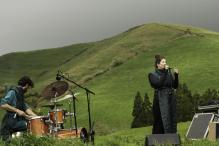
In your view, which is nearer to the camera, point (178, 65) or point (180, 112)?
point (180, 112)

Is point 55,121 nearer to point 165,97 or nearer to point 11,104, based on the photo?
point 165,97

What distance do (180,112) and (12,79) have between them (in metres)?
88.7

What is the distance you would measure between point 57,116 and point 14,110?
5.50m

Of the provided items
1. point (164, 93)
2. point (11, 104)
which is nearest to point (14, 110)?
point (11, 104)

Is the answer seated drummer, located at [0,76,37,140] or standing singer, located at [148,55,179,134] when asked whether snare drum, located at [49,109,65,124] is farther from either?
seated drummer, located at [0,76,37,140]

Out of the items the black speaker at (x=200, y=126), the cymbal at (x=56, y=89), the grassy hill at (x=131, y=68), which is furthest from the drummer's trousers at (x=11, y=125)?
the grassy hill at (x=131, y=68)

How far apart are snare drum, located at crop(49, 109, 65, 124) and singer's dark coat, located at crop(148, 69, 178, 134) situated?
4.18 m

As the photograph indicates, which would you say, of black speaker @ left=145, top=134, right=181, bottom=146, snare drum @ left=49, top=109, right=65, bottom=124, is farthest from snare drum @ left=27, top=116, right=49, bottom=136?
black speaker @ left=145, top=134, right=181, bottom=146

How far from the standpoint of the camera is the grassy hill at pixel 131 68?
63094 millimetres

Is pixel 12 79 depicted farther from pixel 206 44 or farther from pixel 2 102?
pixel 2 102

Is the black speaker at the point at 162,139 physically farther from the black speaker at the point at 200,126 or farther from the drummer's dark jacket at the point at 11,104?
the black speaker at the point at 200,126

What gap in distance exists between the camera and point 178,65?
78188 mm

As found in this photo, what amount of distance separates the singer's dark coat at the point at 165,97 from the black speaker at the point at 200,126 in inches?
160

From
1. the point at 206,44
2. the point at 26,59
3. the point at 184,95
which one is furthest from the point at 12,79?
the point at 184,95
